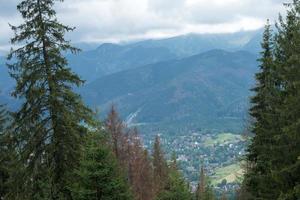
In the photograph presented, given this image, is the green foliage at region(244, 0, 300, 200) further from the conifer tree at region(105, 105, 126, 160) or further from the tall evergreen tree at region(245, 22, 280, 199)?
the conifer tree at region(105, 105, 126, 160)

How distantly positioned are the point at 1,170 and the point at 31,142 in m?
5.27

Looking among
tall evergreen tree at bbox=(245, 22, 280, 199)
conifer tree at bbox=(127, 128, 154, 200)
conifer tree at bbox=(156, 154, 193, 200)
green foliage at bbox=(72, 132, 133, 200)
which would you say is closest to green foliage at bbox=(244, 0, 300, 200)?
tall evergreen tree at bbox=(245, 22, 280, 199)

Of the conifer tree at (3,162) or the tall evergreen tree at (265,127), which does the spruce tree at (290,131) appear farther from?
the conifer tree at (3,162)

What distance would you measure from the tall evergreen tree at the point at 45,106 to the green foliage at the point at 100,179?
120 inches

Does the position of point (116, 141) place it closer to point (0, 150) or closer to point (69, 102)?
point (0, 150)

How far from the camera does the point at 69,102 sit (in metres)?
24.3

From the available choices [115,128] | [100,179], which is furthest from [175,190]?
[115,128]

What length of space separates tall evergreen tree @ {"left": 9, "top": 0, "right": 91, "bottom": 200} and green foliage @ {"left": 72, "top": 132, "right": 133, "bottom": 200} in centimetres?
304

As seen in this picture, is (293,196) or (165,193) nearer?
(293,196)

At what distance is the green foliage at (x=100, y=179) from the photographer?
2080 centimetres

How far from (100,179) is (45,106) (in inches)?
209

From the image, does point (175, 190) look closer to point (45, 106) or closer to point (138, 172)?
point (45, 106)

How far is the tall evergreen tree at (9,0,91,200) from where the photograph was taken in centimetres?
2398

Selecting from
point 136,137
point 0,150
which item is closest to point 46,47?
point 0,150
